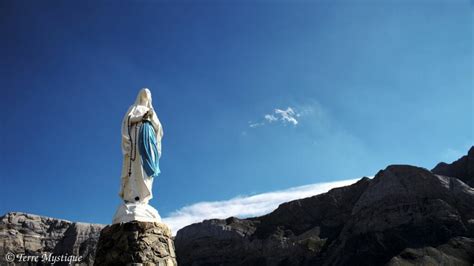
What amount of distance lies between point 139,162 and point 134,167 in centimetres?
16

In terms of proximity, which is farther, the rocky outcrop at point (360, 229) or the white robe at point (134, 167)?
the rocky outcrop at point (360, 229)

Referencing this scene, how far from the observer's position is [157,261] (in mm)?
9594

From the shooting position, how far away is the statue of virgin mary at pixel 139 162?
10156mm

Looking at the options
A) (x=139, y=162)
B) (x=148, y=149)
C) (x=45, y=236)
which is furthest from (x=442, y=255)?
(x=45, y=236)

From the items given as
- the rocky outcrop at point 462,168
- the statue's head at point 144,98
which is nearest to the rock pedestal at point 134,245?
the statue's head at point 144,98

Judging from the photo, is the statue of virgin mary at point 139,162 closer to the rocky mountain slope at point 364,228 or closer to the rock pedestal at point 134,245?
the rock pedestal at point 134,245

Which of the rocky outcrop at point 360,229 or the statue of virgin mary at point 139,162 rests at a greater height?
the rocky outcrop at point 360,229

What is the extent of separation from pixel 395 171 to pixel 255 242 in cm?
2845

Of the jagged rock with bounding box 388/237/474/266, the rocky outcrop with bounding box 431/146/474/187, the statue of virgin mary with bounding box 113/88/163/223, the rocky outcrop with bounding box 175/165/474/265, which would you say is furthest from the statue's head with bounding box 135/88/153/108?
the rocky outcrop with bounding box 431/146/474/187

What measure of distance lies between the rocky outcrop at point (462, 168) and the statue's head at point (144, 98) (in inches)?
3166

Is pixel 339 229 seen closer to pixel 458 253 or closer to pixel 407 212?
pixel 407 212

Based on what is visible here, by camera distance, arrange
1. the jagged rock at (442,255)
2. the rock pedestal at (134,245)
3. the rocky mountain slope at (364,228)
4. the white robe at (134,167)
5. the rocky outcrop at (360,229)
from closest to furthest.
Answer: the rock pedestal at (134,245) < the white robe at (134,167) < the jagged rock at (442,255) < the rocky mountain slope at (364,228) < the rocky outcrop at (360,229)

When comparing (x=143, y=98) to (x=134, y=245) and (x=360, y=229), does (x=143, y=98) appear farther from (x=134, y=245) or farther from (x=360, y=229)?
(x=360, y=229)

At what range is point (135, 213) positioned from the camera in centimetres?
992
